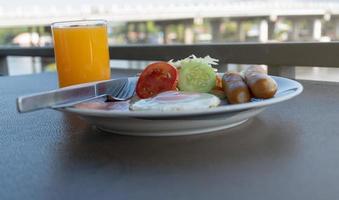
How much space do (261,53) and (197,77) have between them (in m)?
0.80

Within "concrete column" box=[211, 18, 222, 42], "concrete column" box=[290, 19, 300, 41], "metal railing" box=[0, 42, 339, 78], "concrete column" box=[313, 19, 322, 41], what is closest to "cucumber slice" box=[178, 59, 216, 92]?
"metal railing" box=[0, 42, 339, 78]

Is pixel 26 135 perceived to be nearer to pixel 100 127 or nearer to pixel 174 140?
pixel 100 127

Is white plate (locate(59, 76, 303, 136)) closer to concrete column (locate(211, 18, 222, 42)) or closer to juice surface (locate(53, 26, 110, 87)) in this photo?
juice surface (locate(53, 26, 110, 87))

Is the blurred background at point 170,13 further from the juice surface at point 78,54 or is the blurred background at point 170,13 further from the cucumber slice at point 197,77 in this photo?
the cucumber slice at point 197,77

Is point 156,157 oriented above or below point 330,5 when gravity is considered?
below

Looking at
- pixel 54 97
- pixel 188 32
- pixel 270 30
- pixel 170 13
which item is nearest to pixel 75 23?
pixel 54 97

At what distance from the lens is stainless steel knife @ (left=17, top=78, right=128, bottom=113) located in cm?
41

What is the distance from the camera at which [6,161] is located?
43 centimetres

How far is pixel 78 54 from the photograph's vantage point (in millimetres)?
834

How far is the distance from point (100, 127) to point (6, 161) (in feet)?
0.44

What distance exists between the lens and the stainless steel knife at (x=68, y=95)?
16.2 inches

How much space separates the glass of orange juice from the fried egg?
0.37 meters

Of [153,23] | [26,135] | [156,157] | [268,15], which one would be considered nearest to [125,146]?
[156,157]

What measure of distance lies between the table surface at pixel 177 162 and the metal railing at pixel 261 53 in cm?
69
